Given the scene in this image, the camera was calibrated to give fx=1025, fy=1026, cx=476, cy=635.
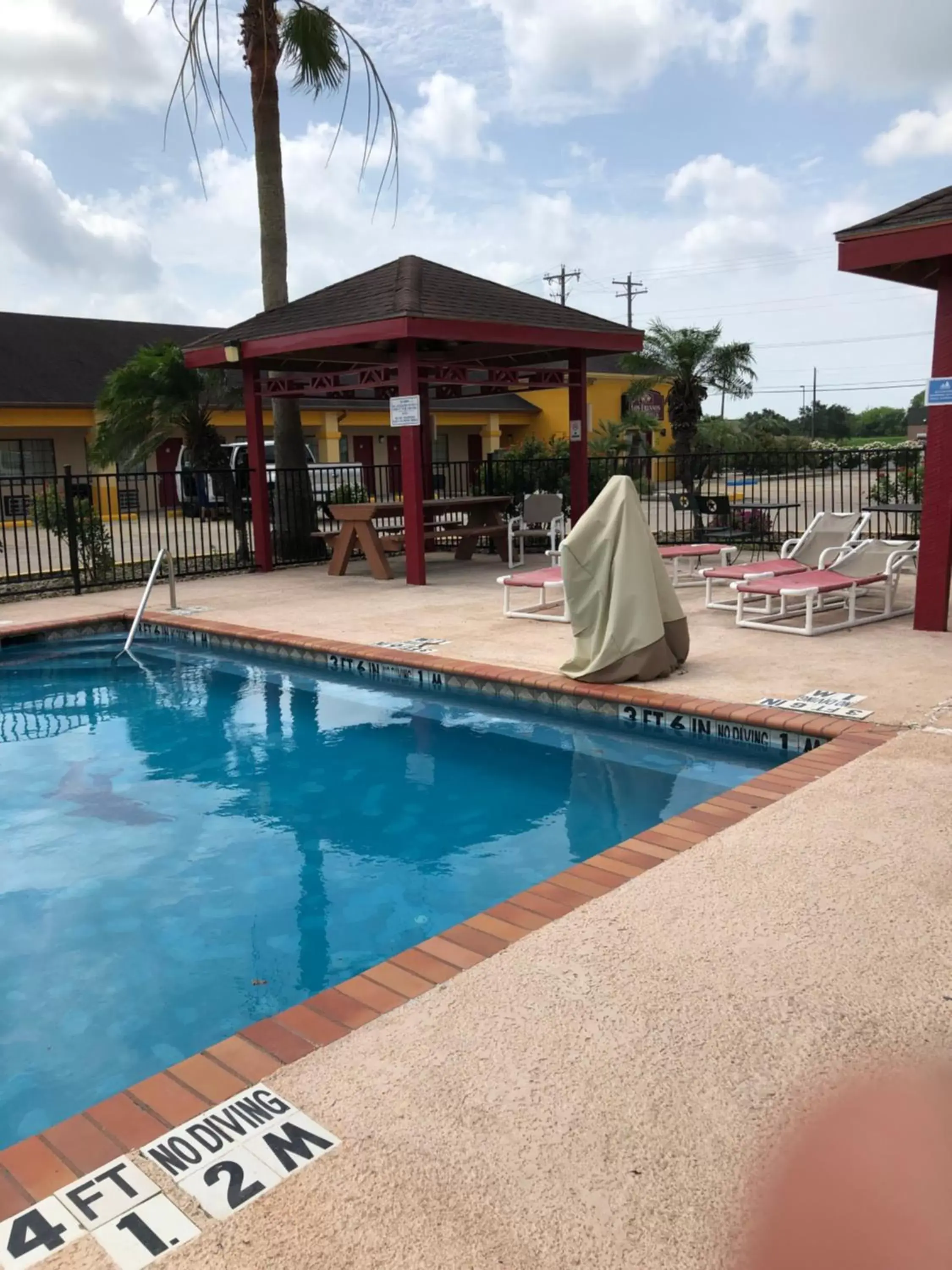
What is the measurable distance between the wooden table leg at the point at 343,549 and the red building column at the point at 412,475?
3.62 ft

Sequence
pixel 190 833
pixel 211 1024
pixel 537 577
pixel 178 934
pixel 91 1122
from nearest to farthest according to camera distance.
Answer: pixel 91 1122 → pixel 211 1024 → pixel 178 934 → pixel 190 833 → pixel 537 577

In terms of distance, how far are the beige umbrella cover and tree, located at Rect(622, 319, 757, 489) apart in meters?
13.7

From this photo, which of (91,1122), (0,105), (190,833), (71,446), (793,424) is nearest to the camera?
(91,1122)

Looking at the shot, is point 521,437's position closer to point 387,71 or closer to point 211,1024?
point 387,71

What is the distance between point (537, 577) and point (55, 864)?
→ 524 cm

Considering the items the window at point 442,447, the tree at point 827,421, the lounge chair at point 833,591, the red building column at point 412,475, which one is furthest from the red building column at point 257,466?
the tree at point 827,421

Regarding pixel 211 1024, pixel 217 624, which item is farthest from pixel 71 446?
pixel 211 1024

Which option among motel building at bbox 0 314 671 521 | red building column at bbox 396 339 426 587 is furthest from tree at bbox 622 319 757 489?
red building column at bbox 396 339 426 587

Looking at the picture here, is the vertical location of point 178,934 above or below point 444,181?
below

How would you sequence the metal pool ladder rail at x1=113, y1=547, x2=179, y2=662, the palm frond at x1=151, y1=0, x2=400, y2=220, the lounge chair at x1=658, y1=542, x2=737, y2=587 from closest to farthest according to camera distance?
the metal pool ladder rail at x1=113, y1=547, x2=179, y2=662 → the lounge chair at x1=658, y1=542, x2=737, y2=587 → the palm frond at x1=151, y1=0, x2=400, y2=220

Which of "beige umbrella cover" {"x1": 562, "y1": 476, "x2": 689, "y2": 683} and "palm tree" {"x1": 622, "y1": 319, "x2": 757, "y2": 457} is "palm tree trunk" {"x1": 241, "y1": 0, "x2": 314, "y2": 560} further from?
"beige umbrella cover" {"x1": 562, "y1": 476, "x2": 689, "y2": 683}

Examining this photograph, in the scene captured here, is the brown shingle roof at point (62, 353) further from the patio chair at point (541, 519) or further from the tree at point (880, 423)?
the tree at point (880, 423)

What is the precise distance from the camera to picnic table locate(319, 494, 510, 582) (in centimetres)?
1314

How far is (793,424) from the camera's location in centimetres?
8312
